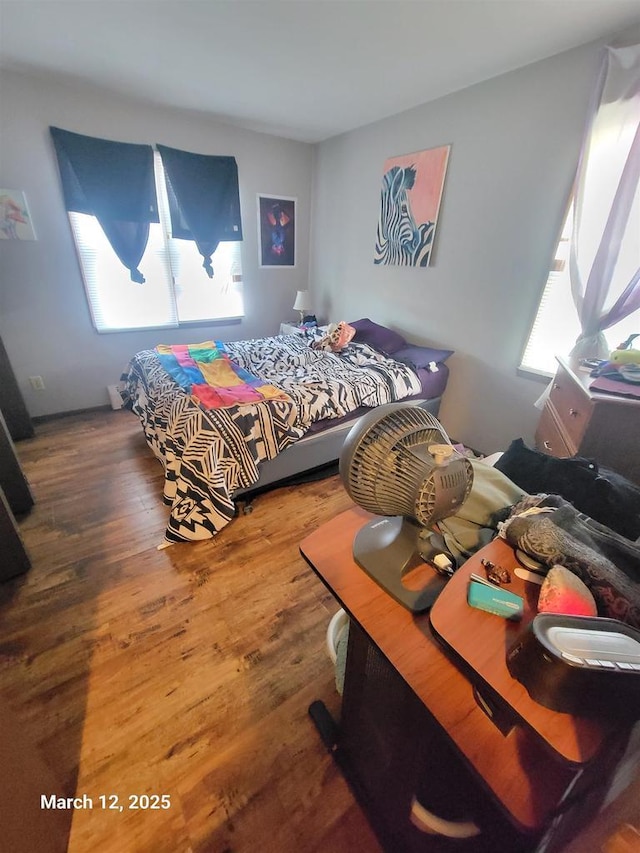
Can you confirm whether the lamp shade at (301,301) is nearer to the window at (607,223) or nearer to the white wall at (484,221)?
the white wall at (484,221)

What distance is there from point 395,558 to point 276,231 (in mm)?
3906

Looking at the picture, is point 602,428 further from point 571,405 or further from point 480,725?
point 480,725

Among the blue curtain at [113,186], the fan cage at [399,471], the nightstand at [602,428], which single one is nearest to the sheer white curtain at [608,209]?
the nightstand at [602,428]

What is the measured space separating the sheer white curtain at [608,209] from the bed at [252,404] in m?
0.96

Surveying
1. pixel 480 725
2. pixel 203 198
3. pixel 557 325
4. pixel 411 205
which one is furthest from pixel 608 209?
pixel 203 198

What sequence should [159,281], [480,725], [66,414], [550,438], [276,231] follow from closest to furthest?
1. [480,725]
2. [550,438]
3. [66,414]
4. [159,281]
5. [276,231]

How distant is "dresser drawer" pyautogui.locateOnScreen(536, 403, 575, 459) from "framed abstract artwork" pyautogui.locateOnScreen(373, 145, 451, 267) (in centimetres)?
161

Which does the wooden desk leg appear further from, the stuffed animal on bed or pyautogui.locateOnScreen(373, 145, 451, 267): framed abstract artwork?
pyautogui.locateOnScreen(373, 145, 451, 267): framed abstract artwork

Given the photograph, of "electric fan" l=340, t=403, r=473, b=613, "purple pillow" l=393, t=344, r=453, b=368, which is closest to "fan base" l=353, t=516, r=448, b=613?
"electric fan" l=340, t=403, r=473, b=613

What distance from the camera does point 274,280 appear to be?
391 centimetres

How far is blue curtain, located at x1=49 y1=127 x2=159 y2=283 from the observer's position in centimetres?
261

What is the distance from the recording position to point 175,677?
50.1 inches

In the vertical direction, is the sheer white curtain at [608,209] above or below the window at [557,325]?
above

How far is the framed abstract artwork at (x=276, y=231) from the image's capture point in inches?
142
